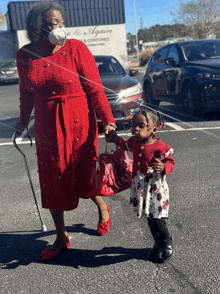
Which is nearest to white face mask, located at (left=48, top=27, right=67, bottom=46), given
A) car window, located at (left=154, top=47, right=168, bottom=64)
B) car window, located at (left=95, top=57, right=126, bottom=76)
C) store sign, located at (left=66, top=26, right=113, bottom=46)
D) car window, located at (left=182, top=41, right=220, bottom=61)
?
car window, located at (left=95, top=57, right=126, bottom=76)

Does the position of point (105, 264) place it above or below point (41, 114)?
below

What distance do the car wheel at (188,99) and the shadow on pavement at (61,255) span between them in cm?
551

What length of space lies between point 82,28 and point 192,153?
30.5 m

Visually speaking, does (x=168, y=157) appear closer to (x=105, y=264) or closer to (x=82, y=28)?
(x=105, y=264)

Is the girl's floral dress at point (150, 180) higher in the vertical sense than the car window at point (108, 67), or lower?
lower

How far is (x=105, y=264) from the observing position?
269cm

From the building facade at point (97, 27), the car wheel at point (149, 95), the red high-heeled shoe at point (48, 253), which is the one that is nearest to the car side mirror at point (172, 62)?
the car wheel at point (149, 95)

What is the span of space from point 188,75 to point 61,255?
6.04 m

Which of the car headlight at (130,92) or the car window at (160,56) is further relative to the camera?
A: the car window at (160,56)

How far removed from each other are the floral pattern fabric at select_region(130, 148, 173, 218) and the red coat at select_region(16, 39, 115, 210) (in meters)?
0.51

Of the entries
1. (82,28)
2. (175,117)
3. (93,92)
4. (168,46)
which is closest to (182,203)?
(93,92)

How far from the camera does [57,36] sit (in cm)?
252

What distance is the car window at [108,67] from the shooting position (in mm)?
8328

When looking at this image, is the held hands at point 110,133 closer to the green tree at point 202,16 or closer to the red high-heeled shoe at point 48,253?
the red high-heeled shoe at point 48,253
